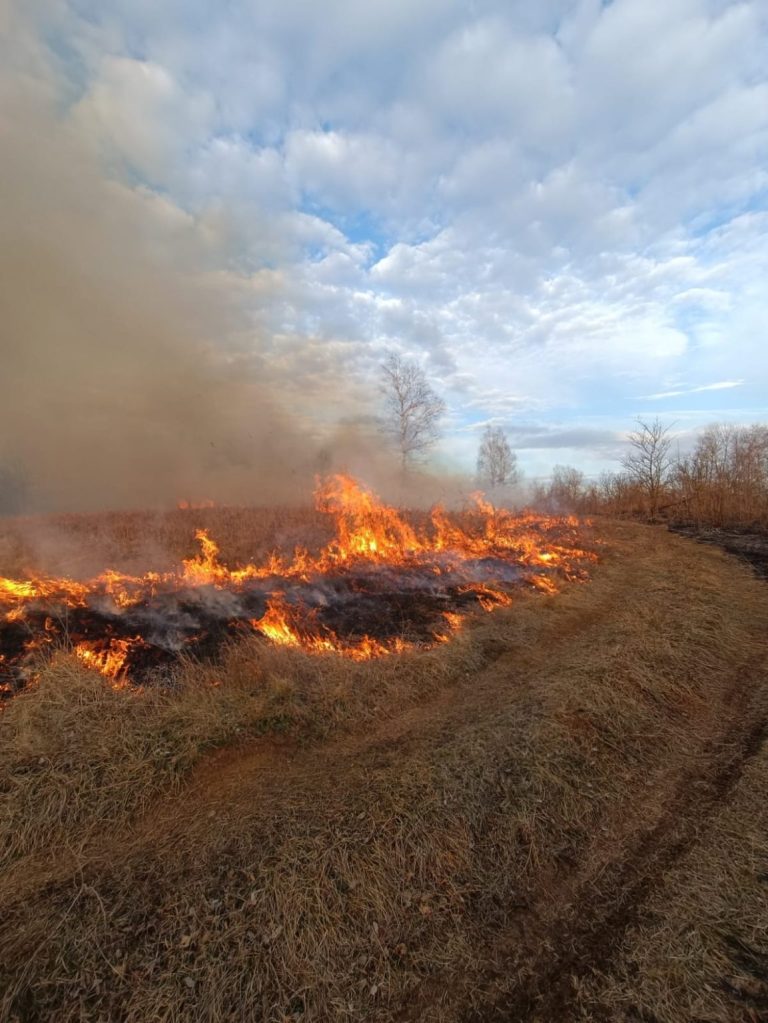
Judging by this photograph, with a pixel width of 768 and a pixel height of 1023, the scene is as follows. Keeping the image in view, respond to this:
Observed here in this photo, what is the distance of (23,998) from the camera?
275 cm

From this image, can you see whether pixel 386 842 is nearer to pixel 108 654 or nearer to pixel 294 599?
pixel 108 654

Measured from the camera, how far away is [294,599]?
358 inches

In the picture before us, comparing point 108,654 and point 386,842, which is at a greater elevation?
point 108,654

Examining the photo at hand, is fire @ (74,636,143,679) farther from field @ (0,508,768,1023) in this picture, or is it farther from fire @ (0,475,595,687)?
field @ (0,508,768,1023)

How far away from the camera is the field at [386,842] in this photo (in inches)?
113

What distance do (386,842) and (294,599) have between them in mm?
5750

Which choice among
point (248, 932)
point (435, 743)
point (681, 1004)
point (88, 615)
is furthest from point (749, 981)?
point (88, 615)

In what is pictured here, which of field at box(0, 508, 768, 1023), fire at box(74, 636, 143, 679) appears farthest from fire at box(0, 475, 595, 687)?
field at box(0, 508, 768, 1023)

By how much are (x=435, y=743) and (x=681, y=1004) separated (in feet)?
8.83

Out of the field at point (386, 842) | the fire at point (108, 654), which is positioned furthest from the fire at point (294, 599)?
the field at point (386, 842)

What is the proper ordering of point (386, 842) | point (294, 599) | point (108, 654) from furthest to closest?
point (294, 599) < point (108, 654) < point (386, 842)

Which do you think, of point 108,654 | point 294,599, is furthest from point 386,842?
point 294,599

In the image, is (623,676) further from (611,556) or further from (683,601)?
(611,556)

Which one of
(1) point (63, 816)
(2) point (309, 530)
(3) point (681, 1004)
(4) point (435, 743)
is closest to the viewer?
(3) point (681, 1004)
